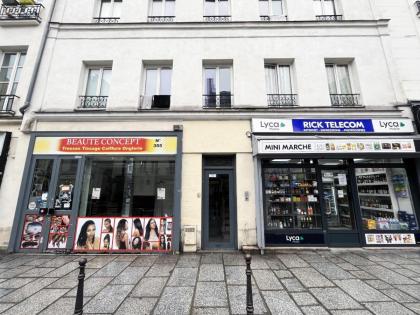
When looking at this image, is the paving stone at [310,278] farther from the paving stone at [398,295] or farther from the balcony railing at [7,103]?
the balcony railing at [7,103]

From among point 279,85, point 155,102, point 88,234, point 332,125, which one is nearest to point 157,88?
point 155,102

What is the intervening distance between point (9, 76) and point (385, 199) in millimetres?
14639

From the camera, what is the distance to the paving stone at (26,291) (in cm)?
387

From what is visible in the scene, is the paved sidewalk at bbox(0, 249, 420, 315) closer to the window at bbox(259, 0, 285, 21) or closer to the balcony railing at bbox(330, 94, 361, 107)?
the balcony railing at bbox(330, 94, 361, 107)

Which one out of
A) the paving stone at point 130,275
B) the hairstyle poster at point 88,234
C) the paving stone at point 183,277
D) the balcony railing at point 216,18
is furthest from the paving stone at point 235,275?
the balcony railing at point 216,18

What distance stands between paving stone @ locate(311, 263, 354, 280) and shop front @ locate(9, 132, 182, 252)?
157 inches

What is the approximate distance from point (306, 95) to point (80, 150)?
8.25m

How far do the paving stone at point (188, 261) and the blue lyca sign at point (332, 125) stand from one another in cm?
521

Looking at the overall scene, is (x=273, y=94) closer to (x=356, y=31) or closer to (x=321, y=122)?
(x=321, y=122)

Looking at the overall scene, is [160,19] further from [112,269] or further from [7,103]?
[112,269]

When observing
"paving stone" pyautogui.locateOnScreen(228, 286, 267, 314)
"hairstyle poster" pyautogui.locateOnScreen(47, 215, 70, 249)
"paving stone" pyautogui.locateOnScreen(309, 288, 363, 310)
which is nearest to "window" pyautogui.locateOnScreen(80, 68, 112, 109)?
"hairstyle poster" pyautogui.locateOnScreen(47, 215, 70, 249)

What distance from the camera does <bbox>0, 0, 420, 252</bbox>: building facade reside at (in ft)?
22.3

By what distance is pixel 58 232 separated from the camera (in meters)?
6.72

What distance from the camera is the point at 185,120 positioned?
7.51 meters
